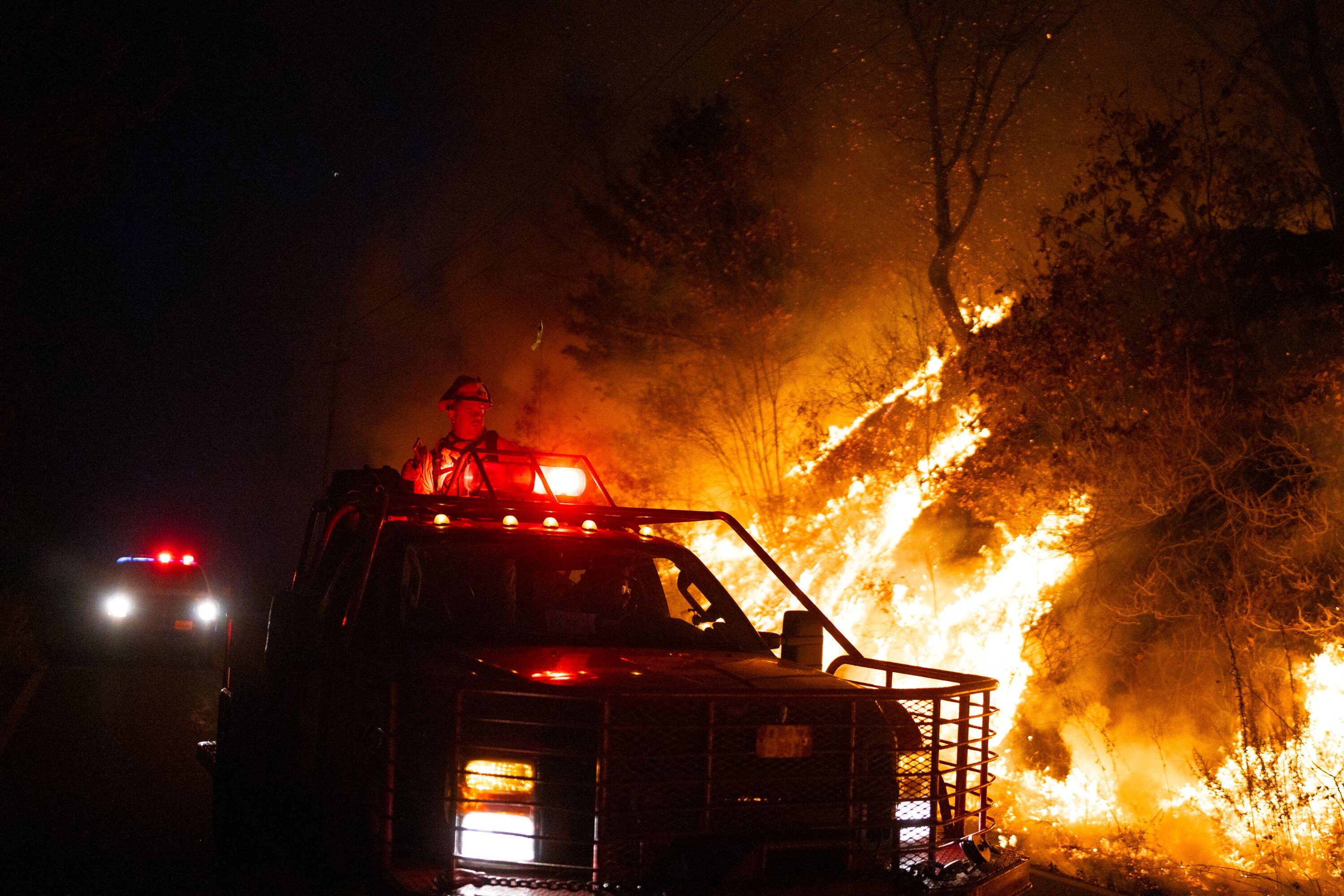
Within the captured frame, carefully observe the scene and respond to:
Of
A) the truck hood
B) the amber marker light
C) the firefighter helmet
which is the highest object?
the firefighter helmet

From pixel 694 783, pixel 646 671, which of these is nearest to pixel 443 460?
pixel 646 671

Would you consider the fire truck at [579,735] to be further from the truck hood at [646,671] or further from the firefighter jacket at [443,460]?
the firefighter jacket at [443,460]

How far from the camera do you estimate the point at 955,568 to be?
39.8 feet

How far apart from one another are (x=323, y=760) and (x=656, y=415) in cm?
1092

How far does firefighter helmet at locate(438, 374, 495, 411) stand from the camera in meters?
7.93

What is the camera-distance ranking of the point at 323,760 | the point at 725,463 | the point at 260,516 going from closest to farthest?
the point at 323,760 → the point at 725,463 → the point at 260,516

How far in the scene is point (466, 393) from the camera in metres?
7.96

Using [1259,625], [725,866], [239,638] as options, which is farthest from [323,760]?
[1259,625]

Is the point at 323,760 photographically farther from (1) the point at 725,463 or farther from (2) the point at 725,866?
(1) the point at 725,463

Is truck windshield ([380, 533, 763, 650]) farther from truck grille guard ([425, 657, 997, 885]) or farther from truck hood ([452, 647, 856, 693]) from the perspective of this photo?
truck grille guard ([425, 657, 997, 885])

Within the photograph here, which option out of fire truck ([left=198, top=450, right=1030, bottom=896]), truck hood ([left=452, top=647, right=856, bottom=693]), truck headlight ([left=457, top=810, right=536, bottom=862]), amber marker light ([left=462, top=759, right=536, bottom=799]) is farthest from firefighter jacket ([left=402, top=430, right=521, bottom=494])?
truck headlight ([left=457, top=810, right=536, bottom=862])

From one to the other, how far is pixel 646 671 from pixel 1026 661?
6.84 meters

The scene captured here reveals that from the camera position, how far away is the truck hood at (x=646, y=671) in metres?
4.24

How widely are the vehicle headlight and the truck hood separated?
45.2ft
